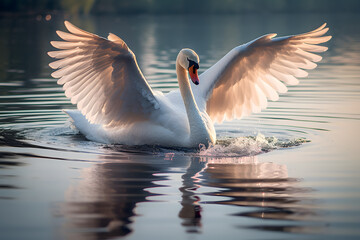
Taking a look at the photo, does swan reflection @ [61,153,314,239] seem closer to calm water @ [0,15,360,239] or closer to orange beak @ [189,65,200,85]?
calm water @ [0,15,360,239]

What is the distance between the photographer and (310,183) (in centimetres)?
773

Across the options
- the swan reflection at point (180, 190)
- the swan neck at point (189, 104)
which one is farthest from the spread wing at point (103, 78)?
the swan reflection at point (180, 190)

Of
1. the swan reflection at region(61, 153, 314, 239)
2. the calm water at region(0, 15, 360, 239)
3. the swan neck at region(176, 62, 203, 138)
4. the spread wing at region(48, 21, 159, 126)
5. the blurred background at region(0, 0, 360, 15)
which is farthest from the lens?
the blurred background at region(0, 0, 360, 15)

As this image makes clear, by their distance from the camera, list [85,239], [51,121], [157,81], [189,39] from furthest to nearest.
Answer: [189,39]
[157,81]
[51,121]
[85,239]

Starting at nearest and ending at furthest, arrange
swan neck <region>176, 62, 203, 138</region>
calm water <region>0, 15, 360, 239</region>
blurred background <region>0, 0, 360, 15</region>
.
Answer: calm water <region>0, 15, 360, 239</region> → swan neck <region>176, 62, 203, 138</region> → blurred background <region>0, 0, 360, 15</region>

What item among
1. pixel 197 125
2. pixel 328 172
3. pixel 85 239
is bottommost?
pixel 85 239

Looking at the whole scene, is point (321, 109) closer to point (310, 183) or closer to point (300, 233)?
point (310, 183)

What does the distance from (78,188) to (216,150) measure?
271 cm

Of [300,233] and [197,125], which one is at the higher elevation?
[197,125]

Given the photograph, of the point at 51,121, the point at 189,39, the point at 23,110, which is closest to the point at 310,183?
the point at 51,121

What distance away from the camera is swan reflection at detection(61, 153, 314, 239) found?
631cm

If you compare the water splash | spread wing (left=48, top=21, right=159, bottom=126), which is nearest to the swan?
spread wing (left=48, top=21, right=159, bottom=126)

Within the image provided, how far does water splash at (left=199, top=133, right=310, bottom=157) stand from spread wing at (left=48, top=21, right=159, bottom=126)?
3.33ft

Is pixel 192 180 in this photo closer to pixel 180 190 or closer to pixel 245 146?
pixel 180 190
